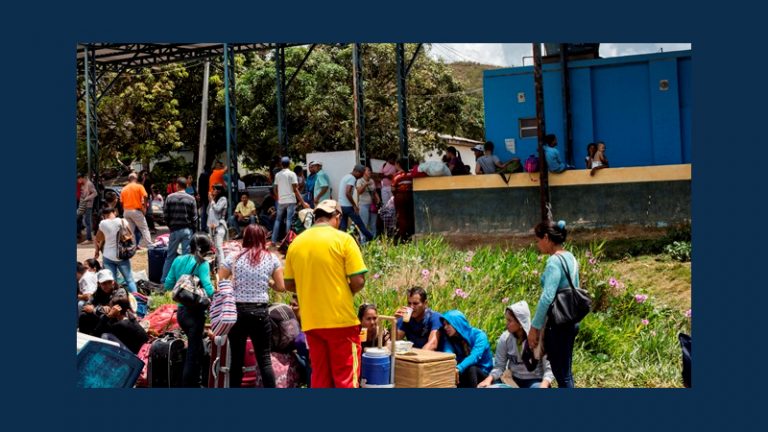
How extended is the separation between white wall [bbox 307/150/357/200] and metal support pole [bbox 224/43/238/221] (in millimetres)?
1779

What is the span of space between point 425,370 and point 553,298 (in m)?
1.30

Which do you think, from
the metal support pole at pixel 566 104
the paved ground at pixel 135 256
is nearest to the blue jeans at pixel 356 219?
the paved ground at pixel 135 256

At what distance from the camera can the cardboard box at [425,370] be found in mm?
8016

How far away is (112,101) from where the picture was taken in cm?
3078

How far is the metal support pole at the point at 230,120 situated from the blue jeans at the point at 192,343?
31.7ft

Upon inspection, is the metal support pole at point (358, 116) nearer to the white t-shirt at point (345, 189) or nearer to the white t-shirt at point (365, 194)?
the white t-shirt at point (365, 194)

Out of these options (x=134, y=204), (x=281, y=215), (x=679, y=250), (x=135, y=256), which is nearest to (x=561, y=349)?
(x=679, y=250)

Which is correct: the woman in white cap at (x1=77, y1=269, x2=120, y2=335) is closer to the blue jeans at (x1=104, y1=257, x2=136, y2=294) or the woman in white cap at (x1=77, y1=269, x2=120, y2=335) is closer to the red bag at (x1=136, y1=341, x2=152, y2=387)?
the red bag at (x1=136, y1=341, x2=152, y2=387)

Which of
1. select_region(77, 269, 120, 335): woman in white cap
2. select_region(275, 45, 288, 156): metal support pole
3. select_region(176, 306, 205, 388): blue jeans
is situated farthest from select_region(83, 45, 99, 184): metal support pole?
select_region(176, 306, 205, 388): blue jeans

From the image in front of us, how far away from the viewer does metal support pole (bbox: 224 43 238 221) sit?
60.7ft

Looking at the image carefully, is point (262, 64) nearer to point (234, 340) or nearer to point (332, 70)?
point (332, 70)

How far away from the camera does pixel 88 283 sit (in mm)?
11141

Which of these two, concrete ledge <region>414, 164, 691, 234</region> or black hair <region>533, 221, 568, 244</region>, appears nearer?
black hair <region>533, 221, 568, 244</region>

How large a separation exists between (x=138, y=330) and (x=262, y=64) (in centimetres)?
2267
